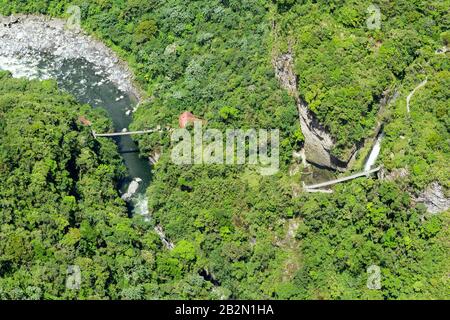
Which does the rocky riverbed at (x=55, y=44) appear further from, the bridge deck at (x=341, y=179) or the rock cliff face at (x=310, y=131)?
the bridge deck at (x=341, y=179)

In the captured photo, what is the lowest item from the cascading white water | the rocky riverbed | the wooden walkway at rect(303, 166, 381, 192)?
the wooden walkway at rect(303, 166, 381, 192)

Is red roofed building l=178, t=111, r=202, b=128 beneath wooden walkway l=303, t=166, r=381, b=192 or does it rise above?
above

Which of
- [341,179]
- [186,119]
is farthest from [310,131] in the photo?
[186,119]

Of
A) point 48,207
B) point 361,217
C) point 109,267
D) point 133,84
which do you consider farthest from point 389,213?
point 133,84

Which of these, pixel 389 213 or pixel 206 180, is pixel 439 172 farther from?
pixel 206 180

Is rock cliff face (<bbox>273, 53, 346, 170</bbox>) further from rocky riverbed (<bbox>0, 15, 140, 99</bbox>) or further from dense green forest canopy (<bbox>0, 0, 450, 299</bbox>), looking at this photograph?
rocky riverbed (<bbox>0, 15, 140, 99</bbox>)

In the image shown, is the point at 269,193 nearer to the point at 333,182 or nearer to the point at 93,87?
the point at 333,182

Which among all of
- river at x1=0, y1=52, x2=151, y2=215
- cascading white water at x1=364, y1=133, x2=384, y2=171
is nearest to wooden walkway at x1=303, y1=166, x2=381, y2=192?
cascading white water at x1=364, y1=133, x2=384, y2=171

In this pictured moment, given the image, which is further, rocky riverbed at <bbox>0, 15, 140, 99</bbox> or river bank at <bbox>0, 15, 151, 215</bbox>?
rocky riverbed at <bbox>0, 15, 140, 99</bbox>
